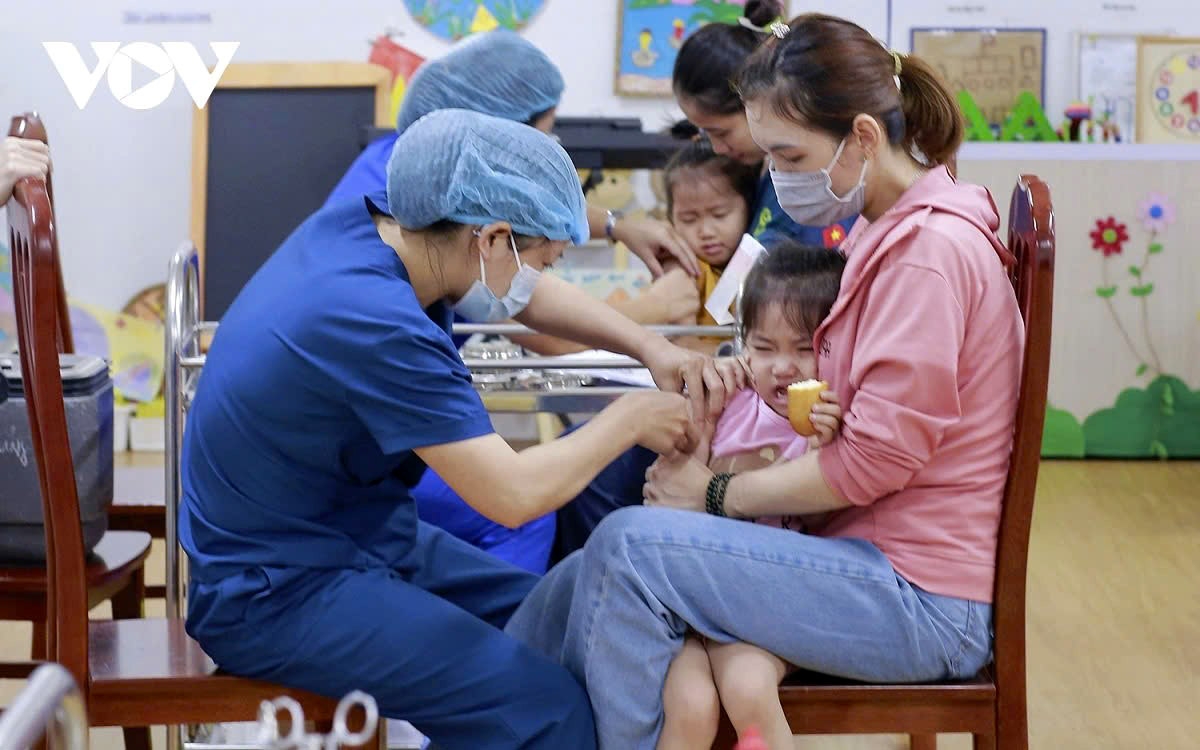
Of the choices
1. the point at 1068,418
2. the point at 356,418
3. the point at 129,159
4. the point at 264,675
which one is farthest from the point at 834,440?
the point at 129,159

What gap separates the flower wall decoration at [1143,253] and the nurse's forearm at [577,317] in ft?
10.2

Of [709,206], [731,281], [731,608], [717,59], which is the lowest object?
[731,608]

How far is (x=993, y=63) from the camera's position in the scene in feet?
16.5

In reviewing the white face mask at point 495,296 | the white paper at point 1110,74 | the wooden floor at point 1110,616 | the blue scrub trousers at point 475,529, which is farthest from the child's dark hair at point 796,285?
the white paper at point 1110,74

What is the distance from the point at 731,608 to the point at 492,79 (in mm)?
1289

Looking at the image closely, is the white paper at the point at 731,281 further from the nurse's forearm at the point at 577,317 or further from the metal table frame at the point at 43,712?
the metal table frame at the point at 43,712

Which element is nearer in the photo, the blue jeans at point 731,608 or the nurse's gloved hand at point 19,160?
the blue jeans at point 731,608

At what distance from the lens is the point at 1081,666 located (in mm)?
3102

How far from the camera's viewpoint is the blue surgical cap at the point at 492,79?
2.56 m

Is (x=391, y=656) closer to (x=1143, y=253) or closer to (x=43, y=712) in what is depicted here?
(x=43, y=712)

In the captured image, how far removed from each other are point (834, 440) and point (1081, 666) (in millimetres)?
1725

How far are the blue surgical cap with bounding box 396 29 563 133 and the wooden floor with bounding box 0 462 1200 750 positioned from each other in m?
1.32

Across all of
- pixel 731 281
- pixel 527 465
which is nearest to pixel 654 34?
pixel 731 281

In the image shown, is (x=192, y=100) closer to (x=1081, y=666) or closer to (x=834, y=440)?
(x=1081, y=666)
